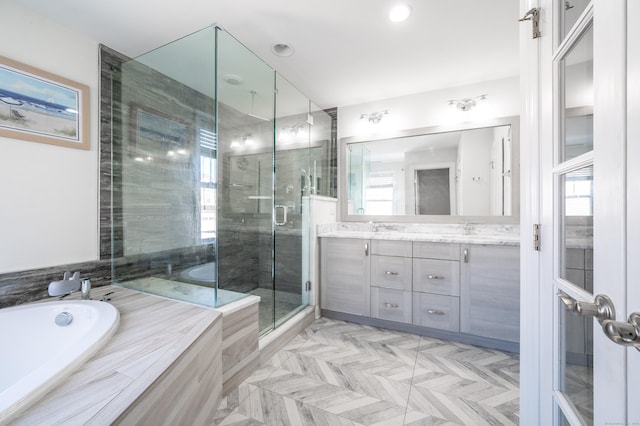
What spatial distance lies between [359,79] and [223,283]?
7.23 feet

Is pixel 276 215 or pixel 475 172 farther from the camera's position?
pixel 475 172

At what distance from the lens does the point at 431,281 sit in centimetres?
234

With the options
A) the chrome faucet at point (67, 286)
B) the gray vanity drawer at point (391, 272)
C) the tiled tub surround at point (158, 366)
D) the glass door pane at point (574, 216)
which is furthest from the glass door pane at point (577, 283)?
the chrome faucet at point (67, 286)

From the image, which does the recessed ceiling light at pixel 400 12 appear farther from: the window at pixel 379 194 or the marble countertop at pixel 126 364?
the marble countertop at pixel 126 364

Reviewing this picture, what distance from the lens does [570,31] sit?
2.63ft

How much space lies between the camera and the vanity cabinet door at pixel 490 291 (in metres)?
2.08

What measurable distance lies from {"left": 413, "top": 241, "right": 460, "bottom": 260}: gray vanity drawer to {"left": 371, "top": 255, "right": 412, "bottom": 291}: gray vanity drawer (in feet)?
0.40

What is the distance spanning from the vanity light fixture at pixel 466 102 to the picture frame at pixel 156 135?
2.49 metres

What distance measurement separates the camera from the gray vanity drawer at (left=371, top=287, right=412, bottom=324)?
95.8 inches

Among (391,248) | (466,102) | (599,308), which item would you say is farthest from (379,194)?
(599,308)

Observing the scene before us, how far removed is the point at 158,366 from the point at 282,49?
220 centimetres

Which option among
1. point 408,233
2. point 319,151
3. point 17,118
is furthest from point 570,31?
point 17,118

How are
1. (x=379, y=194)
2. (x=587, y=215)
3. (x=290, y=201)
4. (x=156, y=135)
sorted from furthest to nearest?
(x=379, y=194) < (x=290, y=201) < (x=156, y=135) < (x=587, y=215)

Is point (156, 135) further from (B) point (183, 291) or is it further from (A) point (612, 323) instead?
(A) point (612, 323)
